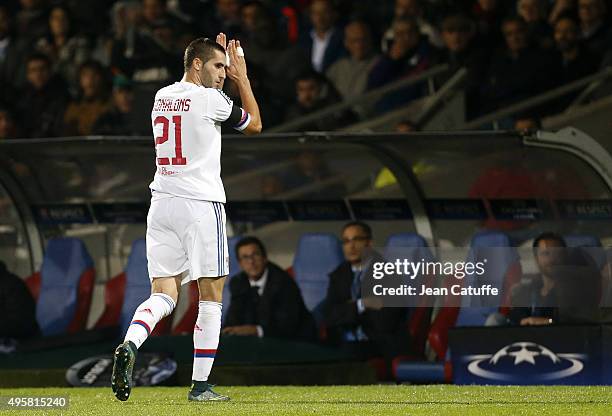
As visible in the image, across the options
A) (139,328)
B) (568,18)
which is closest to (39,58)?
(568,18)

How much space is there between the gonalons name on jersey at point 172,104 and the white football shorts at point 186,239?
0.51 meters

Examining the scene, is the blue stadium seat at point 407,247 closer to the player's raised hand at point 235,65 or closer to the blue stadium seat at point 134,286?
the blue stadium seat at point 134,286

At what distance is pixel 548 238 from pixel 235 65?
3434 millimetres

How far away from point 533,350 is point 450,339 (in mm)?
612

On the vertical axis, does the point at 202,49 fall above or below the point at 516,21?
below

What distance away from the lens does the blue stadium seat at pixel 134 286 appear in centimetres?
1241

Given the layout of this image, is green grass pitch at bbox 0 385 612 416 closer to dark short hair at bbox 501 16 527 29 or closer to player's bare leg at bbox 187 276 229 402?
player's bare leg at bbox 187 276 229 402

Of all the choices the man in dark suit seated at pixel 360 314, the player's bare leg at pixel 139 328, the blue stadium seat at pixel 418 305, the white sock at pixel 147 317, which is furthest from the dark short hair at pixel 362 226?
the white sock at pixel 147 317

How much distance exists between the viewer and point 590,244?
11328 millimetres

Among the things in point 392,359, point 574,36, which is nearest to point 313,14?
point 574,36

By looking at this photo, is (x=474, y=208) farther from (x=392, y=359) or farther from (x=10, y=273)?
(x=10, y=273)

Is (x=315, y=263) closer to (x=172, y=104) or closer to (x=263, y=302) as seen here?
(x=263, y=302)

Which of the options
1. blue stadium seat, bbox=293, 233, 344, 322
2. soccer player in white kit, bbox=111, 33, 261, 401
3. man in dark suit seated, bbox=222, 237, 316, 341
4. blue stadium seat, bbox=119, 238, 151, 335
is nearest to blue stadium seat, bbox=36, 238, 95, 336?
blue stadium seat, bbox=119, 238, 151, 335

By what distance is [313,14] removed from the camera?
1580 cm
